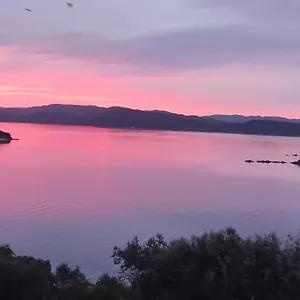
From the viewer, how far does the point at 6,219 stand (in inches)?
1009

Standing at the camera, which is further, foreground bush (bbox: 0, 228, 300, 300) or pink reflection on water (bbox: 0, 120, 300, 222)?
pink reflection on water (bbox: 0, 120, 300, 222)

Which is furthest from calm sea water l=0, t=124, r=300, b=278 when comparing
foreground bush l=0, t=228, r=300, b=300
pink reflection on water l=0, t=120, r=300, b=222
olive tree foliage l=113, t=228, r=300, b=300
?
olive tree foliage l=113, t=228, r=300, b=300

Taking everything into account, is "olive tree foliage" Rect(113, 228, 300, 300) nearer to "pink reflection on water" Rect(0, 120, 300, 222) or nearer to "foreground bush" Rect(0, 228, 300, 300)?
"foreground bush" Rect(0, 228, 300, 300)

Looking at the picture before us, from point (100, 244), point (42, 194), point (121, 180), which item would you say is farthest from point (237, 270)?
point (121, 180)

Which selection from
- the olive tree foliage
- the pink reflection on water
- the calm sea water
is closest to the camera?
the olive tree foliage

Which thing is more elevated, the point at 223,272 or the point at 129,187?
the point at 223,272

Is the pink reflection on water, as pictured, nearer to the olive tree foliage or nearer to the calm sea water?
the calm sea water

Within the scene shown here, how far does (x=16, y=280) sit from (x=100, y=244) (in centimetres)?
1199

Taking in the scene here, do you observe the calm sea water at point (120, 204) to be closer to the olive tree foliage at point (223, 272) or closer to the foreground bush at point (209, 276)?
the foreground bush at point (209, 276)

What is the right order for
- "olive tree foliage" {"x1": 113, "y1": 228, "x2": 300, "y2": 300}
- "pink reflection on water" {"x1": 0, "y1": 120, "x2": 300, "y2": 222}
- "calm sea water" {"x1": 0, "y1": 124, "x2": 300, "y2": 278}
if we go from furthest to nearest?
1. "pink reflection on water" {"x1": 0, "y1": 120, "x2": 300, "y2": 222}
2. "calm sea water" {"x1": 0, "y1": 124, "x2": 300, "y2": 278}
3. "olive tree foliage" {"x1": 113, "y1": 228, "x2": 300, "y2": 300}

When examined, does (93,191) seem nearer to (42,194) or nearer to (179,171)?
(42,194)

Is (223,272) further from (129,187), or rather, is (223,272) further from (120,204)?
(129,187)

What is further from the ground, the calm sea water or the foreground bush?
the foreground bush

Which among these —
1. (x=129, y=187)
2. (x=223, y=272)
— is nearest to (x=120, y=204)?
(x=129, y=187)
